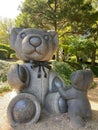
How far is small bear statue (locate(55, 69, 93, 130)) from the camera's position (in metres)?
3.51

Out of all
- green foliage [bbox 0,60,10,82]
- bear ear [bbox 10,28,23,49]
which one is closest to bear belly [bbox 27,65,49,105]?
bear ear [bbox 10,28,23,49]

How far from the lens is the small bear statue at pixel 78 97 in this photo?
3.51 m

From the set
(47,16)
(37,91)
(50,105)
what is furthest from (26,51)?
(47,16)

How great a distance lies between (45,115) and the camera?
3842mm

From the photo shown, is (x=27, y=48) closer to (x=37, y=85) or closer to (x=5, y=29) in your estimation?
(x=37, y=85)

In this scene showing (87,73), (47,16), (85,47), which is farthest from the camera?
(85,47)

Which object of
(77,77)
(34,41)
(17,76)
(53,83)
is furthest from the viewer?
(53,83)

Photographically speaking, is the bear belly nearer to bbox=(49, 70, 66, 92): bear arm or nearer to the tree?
bbox=(49, 70, 66, 92): bear arm

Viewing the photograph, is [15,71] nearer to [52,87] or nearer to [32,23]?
[52,87]

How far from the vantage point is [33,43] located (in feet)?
12.2

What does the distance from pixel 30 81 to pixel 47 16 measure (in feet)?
31.0

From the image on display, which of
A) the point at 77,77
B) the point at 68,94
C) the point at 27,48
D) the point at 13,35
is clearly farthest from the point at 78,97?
the point at 13,35

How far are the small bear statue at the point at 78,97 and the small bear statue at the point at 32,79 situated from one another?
15 centimetres

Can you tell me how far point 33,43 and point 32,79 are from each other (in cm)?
55
